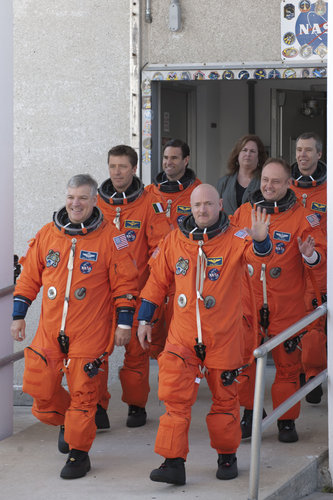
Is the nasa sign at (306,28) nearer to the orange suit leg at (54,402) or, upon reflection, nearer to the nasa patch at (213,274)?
the nasa patch at (213,274)

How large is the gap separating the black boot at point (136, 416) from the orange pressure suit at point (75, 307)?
810 mm

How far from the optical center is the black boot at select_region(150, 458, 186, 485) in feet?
14.5

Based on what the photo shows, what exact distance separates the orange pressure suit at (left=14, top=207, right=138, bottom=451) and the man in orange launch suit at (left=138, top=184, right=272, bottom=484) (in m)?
0.31

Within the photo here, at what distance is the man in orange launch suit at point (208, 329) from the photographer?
451cm

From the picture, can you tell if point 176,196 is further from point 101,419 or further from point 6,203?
point 101,419

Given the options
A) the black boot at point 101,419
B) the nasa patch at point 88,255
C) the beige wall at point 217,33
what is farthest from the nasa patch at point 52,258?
the beige wall at point 217,33

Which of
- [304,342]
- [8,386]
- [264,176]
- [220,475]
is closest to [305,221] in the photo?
[264,176]

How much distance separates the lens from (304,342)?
5711 millimetres

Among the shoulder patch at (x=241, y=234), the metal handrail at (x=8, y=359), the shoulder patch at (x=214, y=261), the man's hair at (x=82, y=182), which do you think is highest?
the man's hair at (x=82, y=182)

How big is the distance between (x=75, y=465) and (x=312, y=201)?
96.9 inches

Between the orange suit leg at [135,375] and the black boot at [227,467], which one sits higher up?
the orange suit leg at [135,375]

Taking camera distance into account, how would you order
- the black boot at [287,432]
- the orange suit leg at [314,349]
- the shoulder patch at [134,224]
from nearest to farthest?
the black boot at [287,432]
the orange suit leg at [314,349]
the shoulder patch at [134,224]

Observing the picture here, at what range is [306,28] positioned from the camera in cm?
728

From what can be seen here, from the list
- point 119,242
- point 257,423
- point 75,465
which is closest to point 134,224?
point 119,242
